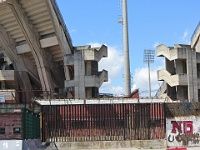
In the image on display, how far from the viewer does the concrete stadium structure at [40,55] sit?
41.0 m

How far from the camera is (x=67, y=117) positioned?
1142 inches

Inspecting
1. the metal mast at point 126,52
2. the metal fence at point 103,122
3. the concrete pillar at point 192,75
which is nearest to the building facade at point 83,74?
the metal mast at point 126,52

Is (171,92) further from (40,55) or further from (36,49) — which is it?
(36,49)

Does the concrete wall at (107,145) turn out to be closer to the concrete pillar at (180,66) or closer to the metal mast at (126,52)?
the concrete pillar at (180,66)

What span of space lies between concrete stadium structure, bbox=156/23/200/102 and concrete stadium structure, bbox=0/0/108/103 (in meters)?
7.64

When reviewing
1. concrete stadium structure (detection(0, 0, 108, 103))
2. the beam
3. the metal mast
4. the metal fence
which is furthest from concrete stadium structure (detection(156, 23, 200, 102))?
the metal fence

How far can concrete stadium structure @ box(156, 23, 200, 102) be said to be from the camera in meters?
44.2

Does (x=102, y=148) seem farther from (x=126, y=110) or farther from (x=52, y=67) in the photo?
(x=52, y=67)

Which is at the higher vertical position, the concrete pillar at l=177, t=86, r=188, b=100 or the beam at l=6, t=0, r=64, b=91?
the beam at l=6, t=0, r=64, b=91

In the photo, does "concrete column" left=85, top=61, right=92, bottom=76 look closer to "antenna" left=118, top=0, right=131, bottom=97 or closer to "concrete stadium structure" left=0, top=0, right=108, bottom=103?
"concrete stadium structure" left=0, top=0, right=108, bottom=103

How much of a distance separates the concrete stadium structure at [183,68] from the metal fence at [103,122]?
53.0 ft

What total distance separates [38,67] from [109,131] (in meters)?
19.7

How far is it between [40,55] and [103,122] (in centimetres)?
1808

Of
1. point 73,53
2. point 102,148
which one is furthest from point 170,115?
point 73,53
